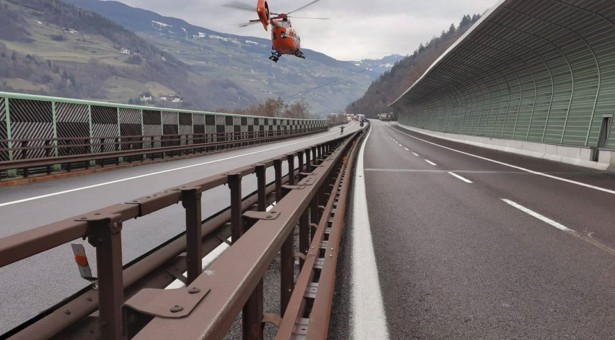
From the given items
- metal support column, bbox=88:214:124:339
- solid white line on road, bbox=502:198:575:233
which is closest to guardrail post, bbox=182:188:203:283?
metal support column, bbox=88:214:124:339

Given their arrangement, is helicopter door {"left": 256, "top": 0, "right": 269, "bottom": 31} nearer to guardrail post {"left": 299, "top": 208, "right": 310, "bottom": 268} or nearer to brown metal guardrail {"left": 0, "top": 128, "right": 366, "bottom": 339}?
guardrail post {"left": 299, "top": 208, "right": 310, "bottom": 268}

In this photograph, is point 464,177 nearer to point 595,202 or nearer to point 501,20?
point 595,202

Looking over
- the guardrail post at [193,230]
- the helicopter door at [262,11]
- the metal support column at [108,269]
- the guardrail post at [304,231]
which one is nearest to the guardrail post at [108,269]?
the metal support column at [108,269]

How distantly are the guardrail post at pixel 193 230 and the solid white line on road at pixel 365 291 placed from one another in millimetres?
1291

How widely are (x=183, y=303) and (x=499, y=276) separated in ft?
12.9

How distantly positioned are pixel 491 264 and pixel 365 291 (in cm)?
175

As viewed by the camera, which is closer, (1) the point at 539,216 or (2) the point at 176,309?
(2) the point at 176,309

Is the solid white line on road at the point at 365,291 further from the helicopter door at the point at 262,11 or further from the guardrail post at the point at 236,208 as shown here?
the helicopter door at the point at 262,11

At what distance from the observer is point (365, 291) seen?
13.7ft

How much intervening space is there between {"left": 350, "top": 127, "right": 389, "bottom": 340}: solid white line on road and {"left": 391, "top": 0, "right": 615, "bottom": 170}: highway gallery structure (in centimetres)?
1335

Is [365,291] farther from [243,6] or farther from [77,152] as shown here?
[243,6]

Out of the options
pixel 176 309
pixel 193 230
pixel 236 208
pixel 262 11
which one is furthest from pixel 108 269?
pixel 262 11

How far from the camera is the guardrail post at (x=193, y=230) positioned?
3.21 m

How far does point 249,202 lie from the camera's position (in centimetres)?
574
